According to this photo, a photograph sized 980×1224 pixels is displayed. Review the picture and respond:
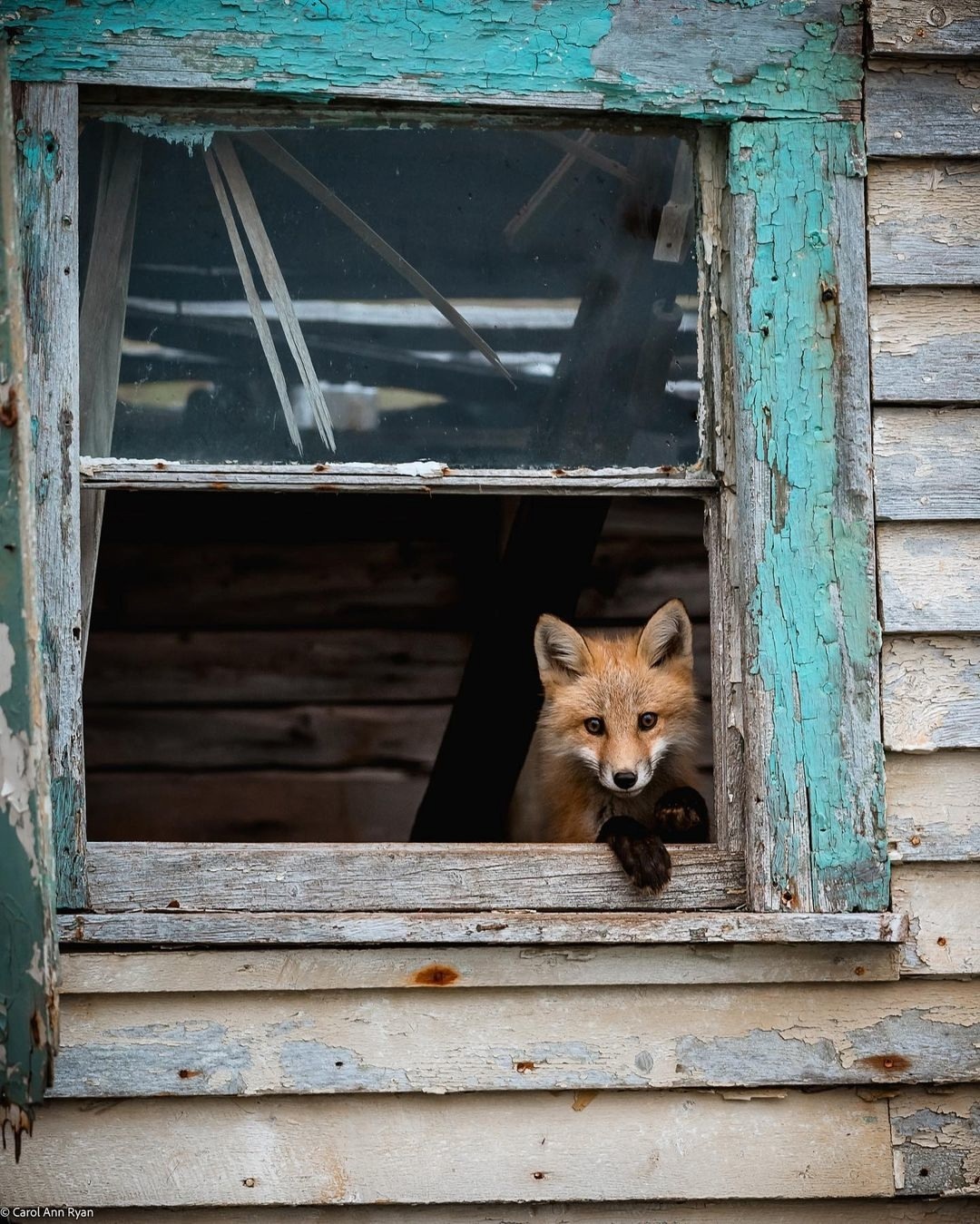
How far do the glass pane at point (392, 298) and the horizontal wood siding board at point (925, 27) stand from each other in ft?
1.72

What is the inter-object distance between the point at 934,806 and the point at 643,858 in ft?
2.32

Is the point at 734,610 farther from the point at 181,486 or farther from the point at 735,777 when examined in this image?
the point at 181,486

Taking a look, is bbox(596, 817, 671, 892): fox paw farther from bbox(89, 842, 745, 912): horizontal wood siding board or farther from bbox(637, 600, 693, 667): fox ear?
bbox(637, 600, 693, 667): fox ear

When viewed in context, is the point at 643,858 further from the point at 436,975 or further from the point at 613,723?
the point at 613,723

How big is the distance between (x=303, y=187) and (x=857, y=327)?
138 cm

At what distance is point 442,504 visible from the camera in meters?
5.77

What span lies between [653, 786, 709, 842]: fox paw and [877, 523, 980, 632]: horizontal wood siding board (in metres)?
0.90

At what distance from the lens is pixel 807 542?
2.89 m

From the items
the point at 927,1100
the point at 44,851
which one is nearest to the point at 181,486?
the point at 44,851

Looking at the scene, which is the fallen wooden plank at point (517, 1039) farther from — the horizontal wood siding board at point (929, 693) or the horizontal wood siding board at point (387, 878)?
the horizontal wood siding board at point (929, 693)

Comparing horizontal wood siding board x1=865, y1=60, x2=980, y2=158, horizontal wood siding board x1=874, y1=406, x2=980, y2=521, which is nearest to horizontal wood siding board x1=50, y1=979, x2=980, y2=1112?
horizontal wood siding board x1=874, y1=406, x2=980, y2=521

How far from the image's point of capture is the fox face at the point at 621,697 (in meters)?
3.84

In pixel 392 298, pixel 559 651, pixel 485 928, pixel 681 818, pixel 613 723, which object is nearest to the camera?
pixel 485 928

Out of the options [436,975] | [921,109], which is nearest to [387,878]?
[436,975]
